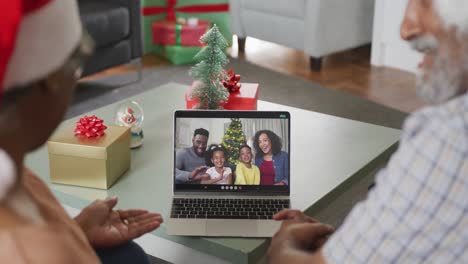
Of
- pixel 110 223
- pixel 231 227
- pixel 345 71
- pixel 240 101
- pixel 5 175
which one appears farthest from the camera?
pixel 345 71

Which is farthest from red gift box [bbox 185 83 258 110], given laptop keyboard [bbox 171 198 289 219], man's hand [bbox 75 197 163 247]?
man's hand [bbox 75 197 163 247]

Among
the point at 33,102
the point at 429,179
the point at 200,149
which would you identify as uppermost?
the point at 33,102

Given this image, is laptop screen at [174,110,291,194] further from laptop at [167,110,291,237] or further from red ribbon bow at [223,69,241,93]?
red ribbon bow at [223,69,241,93]

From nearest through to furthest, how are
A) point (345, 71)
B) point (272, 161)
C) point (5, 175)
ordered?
point (5, 175) → point (272, 161) → point (345, 71)

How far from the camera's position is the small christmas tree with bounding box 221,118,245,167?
180 centimetres

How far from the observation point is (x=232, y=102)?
227 centimetres

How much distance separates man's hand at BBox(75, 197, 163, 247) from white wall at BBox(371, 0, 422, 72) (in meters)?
2.84

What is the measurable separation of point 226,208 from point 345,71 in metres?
2.48

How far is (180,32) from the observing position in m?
4.04

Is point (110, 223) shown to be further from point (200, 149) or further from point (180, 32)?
point (180, 32)

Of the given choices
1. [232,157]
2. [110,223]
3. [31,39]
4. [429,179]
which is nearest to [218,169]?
[232,157]

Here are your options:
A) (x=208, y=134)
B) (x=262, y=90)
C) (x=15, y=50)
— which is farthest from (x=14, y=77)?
(x=262, y=90)

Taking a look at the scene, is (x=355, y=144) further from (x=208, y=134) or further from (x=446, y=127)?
(x=446, y=127)

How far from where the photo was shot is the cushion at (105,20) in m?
3.32
